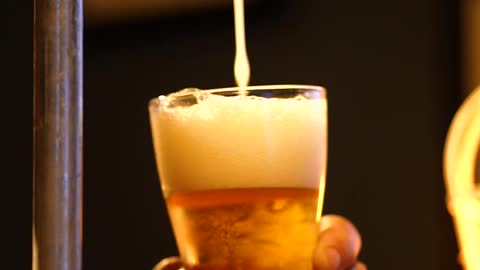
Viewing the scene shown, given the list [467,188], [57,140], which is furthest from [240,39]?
[467,188]

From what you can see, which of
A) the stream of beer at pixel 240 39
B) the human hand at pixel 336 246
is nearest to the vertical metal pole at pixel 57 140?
the stream of beer at pixel 240 39

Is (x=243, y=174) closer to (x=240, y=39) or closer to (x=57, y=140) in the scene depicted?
(x=240, y=39)

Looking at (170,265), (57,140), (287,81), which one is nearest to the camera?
(57,140)

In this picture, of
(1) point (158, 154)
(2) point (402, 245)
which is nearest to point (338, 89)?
(2) point (402, 245)

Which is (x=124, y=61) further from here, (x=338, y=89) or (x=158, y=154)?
(x=158, y=154)
